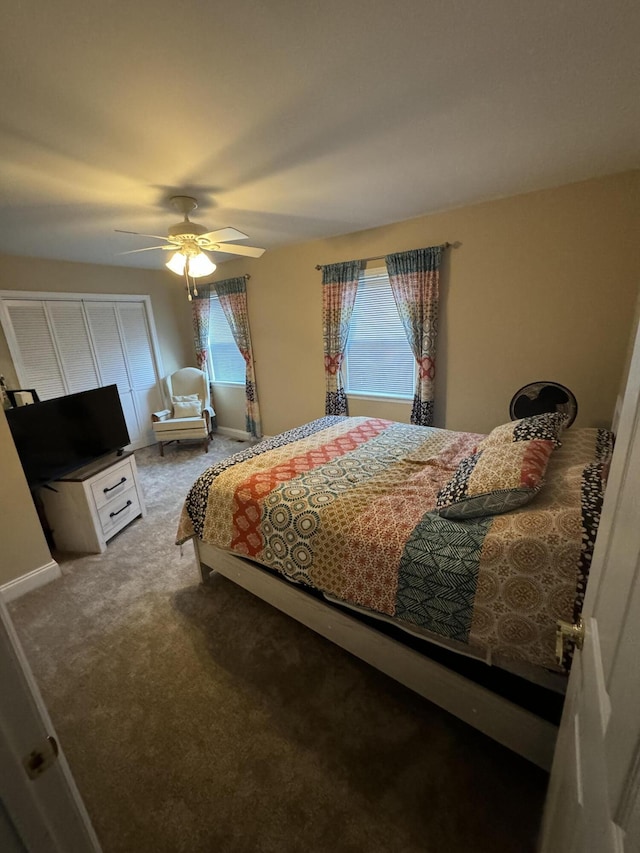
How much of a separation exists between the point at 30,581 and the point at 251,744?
6.14 feet

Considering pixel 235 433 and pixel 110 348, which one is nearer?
pixel 110 348

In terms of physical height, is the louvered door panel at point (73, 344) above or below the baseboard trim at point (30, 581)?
above

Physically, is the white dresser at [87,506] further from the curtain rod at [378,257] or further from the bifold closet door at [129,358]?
the curtain rod at [378,257]

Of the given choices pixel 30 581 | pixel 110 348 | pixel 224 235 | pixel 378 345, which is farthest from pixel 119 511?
pixel 378 345

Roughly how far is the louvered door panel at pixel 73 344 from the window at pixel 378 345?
3.28m

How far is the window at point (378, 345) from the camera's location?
351cm


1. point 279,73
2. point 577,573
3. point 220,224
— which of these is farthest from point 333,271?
point 577,573

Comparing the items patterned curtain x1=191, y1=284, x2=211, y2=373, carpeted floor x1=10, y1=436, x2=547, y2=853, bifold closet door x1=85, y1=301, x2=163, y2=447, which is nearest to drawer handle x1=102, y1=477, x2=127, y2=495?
carpeted floor x1=10, y1=436, x2=547, y2=853

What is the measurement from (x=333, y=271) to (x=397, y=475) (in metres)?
2.55

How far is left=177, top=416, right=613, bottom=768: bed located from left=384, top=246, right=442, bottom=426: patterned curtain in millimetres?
1200

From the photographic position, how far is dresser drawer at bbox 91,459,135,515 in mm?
2609

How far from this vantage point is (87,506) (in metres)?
2.53

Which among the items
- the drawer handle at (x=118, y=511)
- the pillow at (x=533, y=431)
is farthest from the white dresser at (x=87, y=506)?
the pillow at (x=533, y=431)

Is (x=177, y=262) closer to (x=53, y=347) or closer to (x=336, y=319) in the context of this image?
(x=336, y=319)
